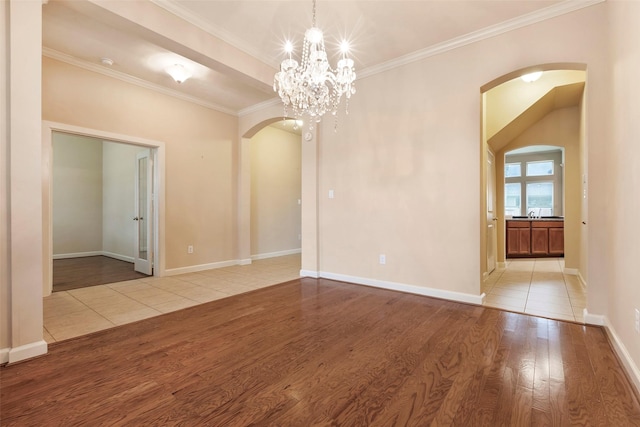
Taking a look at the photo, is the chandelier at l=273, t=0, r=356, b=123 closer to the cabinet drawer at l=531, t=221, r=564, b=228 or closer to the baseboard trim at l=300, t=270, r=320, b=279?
the baseboard trim at l=300, t=270, r=320, b=279

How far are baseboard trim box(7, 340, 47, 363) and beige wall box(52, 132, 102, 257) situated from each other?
19.4 feet

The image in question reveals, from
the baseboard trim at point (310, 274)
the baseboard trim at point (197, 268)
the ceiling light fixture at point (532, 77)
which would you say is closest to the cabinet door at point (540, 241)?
the ceiling light fixture at point (532, 77)

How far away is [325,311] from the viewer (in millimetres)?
2922

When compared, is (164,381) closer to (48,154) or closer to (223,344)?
(223,344)

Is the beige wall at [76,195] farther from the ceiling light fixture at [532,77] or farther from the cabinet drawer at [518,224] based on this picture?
the cabinet drawer at [518,224]

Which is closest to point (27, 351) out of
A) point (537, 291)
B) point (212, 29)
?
point (212, 29)

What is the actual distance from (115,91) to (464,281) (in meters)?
5.15

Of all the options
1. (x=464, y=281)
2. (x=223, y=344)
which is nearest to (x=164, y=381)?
(x=223, y=344)

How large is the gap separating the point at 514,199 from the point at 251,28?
863cm

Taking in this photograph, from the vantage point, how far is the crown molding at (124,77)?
11.3 feet

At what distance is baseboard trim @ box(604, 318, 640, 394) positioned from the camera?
1.66 m

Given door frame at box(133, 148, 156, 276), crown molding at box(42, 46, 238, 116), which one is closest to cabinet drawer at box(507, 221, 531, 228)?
crown molding at box(42, 46, 238, 116)

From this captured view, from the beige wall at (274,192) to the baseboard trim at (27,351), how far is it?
4.19 meters

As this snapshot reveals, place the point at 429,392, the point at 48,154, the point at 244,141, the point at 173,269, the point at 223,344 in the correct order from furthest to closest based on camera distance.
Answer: the point at 244,141
the point at 173,269
the point at 48,154
the point at 223,344
the point at 429,392
